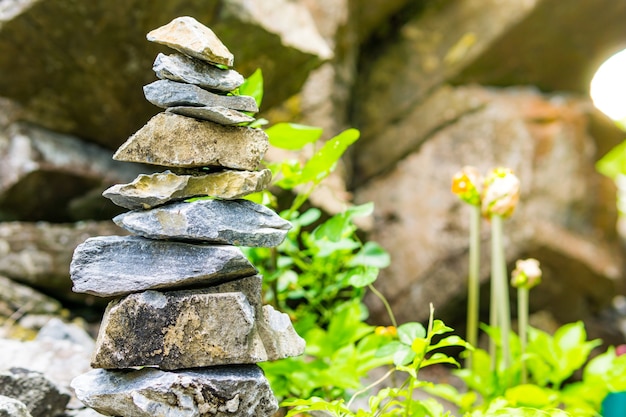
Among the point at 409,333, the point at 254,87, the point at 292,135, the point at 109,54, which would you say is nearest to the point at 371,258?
the point at 409,333

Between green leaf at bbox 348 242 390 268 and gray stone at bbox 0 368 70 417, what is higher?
green leaf at bbox 348 242 390 268

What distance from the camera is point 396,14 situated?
3.53 metres

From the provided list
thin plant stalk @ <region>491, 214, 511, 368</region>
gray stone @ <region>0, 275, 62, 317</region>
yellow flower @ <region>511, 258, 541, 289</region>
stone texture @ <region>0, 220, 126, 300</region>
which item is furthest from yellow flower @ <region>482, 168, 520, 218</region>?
gray stone @ <region>0, 275, 62, 317</region>

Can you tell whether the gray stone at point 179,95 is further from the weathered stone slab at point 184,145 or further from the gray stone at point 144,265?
the gray stone at point 144,265

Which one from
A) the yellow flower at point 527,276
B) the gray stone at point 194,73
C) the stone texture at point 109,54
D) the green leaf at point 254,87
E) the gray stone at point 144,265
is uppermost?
the stone texture at point 109,54

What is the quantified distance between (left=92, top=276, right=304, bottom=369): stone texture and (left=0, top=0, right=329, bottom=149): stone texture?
1.35 meters

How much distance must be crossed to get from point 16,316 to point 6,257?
0.29 meters

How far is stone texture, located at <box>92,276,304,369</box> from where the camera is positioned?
3.86 ft

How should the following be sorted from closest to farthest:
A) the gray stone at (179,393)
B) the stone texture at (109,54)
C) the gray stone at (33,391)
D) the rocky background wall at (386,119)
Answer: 1. the gray stone at (179,393)
2. the gray stone at (33,391)
3. the stone texture at (109,54)
4. the rocky background wall at (386,119)

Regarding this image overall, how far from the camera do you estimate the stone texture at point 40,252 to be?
2346mm

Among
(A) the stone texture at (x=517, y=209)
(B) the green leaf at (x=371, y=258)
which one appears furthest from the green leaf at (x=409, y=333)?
(A) the stone texture at (x=517, y=209)

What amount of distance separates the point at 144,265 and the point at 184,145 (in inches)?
11.1

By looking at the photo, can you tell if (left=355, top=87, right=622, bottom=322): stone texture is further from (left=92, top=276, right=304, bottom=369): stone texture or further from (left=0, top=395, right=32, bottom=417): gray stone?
(left=0, top=395, right=32, bottom=417): gray stone

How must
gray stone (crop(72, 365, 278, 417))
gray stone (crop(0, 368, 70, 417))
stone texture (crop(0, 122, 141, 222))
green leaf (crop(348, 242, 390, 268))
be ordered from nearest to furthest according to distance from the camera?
gray stone (crop(72, 365, 278, 417)), gray stone (crop(0, 368, 70, 417)), green leaf (crop(348, 242, 390, 268)), stone texture (crop(0, 122, 141, 222))
